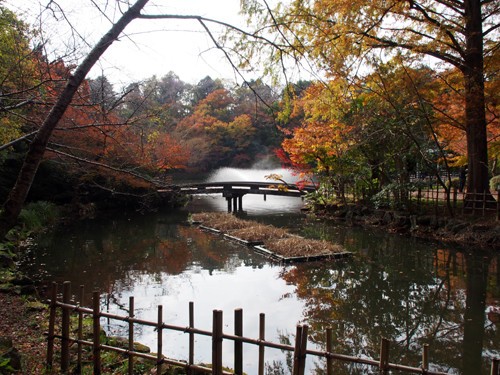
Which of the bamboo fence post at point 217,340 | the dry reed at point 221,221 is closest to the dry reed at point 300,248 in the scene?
the dry reed at point 221,221

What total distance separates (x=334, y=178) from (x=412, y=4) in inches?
296

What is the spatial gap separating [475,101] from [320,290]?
24.0 feet

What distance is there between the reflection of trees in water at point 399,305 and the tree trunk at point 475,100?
3.12 meters

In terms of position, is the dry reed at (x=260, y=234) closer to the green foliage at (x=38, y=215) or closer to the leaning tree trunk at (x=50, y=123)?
the green foliage at (x=38, y=215)

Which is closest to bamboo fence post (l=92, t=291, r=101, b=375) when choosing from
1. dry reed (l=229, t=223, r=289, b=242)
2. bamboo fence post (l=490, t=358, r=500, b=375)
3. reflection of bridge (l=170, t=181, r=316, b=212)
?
bamboo fence post (l=490, t=358, r=500, b=375)

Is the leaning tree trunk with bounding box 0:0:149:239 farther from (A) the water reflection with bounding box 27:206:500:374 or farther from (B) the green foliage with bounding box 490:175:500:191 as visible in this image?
(B) the green foliage with bounding box 490:175:500:191

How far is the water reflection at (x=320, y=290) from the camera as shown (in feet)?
18.0

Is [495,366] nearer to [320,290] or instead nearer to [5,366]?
[5,366]

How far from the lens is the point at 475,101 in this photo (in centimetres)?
1138

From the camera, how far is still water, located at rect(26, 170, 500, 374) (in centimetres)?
544

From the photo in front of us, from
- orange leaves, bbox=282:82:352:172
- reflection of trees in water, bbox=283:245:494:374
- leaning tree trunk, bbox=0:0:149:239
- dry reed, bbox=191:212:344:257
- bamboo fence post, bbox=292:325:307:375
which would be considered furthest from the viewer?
orange leaves, bbox=282:82:352:172

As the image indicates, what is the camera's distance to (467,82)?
436 inches

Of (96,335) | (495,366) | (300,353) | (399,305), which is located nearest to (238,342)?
(300,353)

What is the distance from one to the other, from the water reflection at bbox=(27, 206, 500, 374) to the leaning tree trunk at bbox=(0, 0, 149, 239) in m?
2.90
